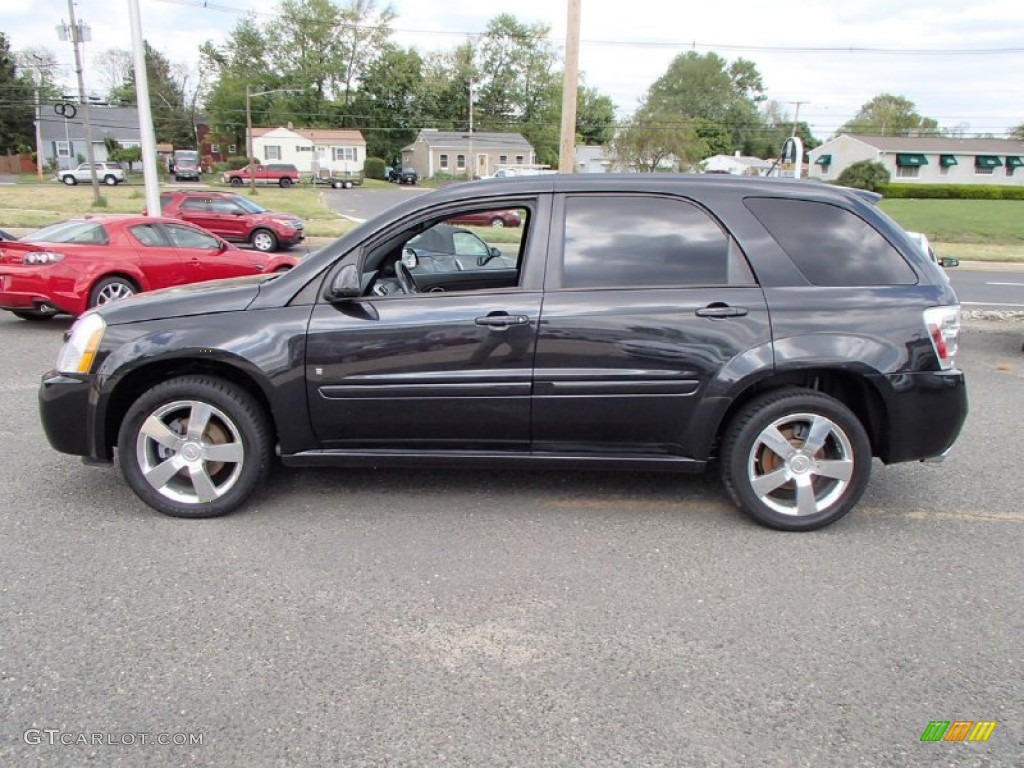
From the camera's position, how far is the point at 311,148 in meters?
77.6

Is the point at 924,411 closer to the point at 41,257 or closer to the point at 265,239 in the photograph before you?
the point at 41,257

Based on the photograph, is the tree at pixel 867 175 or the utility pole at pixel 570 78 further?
the tree at pixel 867 175

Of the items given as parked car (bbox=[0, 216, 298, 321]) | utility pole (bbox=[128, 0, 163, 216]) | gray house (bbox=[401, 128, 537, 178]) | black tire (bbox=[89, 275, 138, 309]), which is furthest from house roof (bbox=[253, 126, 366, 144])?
black tire (bbox=[89, 275, 138, 309])

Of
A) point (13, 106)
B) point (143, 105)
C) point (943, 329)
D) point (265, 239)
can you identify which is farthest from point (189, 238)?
point (13, 106)

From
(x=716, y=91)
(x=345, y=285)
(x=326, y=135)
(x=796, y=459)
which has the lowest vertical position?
(x=796, y=459)

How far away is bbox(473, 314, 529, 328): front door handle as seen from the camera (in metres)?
3.73

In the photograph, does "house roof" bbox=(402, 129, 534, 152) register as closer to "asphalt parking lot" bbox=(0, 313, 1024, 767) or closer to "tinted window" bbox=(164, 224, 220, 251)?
"tinted window" bbox=(164, 224, 220, 251)

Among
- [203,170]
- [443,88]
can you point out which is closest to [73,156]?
[203,170]

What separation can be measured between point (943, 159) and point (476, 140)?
4410cm

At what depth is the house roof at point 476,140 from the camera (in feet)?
266

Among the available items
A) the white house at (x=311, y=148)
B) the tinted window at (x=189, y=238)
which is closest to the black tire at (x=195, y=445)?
the tinted window at (x=189, y=238)

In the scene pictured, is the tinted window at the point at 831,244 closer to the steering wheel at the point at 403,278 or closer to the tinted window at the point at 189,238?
the steering wheel at the point at 403,278

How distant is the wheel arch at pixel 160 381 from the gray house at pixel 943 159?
72.5 metres

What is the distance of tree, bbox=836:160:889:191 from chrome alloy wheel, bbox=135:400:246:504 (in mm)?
54823
